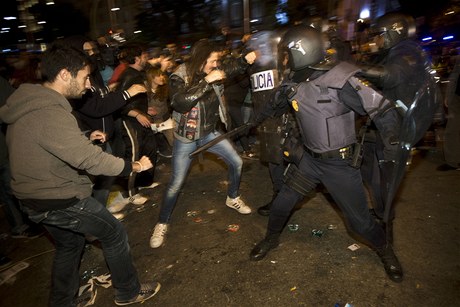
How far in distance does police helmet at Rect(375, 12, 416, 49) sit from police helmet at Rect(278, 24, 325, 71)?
1189 mm

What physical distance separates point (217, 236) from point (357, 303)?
5.46ft

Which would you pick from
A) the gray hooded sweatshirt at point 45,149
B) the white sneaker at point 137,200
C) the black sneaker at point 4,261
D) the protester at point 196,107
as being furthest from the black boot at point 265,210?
the black sneaker at point 4,261

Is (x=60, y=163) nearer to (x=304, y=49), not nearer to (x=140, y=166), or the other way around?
(x=140, y=166)

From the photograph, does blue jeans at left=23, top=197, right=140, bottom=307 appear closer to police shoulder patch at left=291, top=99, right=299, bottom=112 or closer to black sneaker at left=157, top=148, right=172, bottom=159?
police shoulder patch at left=291, top=99, right=299, bottom=112

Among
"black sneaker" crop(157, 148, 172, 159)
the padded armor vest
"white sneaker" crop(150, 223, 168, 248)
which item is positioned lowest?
"black sneaker" crop(157, 148, 172, 159)

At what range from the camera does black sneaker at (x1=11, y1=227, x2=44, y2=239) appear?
405cm

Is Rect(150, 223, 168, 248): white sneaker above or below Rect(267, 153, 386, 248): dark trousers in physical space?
below

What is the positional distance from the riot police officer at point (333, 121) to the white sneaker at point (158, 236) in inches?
67.5

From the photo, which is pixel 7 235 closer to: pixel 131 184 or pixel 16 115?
pixel 131 184

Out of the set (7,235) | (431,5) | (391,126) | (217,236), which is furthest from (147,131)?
(431,5)

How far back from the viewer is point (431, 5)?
16.8 m

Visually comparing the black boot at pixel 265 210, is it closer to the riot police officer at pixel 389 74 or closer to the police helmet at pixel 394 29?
the riot police officer at pixel 389 74

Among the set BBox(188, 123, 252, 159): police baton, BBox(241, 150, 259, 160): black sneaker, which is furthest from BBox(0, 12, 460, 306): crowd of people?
BBox(241, 150, 259, 160): black sneaker

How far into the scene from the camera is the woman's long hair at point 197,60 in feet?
10.4
